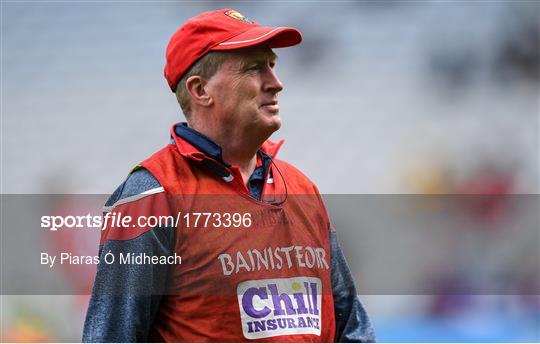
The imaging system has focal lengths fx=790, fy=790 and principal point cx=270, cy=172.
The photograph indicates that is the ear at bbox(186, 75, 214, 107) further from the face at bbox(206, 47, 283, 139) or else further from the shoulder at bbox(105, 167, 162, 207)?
the shoulder at bbox(105, 167, 162, 207)

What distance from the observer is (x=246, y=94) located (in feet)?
5.24

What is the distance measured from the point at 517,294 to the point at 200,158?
1.49m

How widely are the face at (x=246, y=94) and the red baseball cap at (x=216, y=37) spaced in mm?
33

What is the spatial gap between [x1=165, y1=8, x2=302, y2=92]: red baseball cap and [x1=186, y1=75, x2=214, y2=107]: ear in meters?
0.03

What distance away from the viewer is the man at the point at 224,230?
148 centimetres

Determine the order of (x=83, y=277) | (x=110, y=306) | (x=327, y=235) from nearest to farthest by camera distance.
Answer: (x=110, y=306)
(x=327, y=235)
(x=83, y=277)

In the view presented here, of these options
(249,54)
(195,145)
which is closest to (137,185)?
(195,145)

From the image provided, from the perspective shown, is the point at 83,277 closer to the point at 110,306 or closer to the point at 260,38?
the point at 110,306

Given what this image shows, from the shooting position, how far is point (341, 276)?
1.70 m

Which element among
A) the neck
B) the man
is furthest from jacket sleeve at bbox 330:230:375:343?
the neck

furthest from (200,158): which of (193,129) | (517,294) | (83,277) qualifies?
(517,294)

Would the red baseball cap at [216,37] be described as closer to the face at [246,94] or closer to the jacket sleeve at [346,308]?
the face at [246,94]

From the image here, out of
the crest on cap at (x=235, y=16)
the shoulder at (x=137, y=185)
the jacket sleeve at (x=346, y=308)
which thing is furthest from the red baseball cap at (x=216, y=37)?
the jacket sleeve at (x=346, y=308)

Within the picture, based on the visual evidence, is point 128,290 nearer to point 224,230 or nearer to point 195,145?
point 224,230
